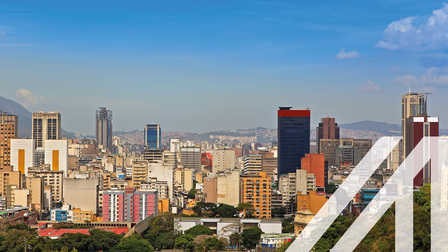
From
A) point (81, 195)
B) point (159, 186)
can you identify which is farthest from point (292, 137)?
point (81, 195)

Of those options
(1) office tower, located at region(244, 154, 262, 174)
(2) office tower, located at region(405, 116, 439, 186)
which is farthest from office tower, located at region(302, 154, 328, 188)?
(2) office tower, located at region(405, 116, 439, 186)

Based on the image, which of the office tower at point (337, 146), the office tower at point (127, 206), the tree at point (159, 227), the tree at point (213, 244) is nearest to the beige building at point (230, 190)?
the office tower at point (127, 206)

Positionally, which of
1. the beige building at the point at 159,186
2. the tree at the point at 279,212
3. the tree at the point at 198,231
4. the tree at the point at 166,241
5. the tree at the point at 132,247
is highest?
the beige building at the point at 159,186

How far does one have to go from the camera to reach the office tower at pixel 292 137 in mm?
28500

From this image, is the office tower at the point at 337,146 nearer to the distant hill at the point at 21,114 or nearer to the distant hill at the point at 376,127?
the distant hill at the point at 376,127

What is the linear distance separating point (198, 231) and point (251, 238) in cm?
109

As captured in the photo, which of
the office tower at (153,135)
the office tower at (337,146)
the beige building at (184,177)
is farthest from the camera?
the office tower at (153,135)

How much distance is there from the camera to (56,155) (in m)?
24.2

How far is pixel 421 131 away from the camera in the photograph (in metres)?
24.8

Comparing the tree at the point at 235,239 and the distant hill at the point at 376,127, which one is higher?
the distant hill at the point at 376,127

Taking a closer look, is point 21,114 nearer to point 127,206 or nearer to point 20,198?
point 20,198

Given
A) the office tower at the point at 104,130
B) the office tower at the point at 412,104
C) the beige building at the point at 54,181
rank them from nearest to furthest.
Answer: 1. the beige building at the point at 54,181
2. the office tower at the point at 412,104
3. the office tower at the point at 104,130

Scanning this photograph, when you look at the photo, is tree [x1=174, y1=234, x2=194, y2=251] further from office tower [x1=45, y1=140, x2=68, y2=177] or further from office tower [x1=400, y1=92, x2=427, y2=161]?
office tower [x1=400, y1=92, x2=427, y2=161]

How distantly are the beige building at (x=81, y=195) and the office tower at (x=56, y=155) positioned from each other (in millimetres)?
8213
